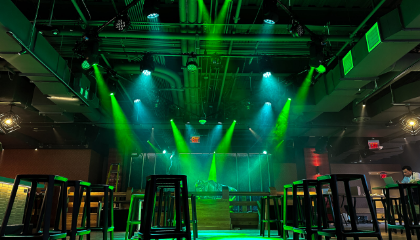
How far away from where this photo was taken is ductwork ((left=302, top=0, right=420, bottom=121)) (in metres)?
4.48

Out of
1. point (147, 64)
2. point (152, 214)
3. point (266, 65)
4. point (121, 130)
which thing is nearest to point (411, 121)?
point (266, 65)

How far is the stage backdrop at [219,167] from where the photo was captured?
14.2 meters

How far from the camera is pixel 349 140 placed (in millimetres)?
13266

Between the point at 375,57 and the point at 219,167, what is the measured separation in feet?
34.2

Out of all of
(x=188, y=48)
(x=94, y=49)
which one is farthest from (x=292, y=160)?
(x=94, y=49)

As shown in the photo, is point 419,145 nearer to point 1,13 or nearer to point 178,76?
point 178,76

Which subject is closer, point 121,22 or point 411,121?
point 121,22

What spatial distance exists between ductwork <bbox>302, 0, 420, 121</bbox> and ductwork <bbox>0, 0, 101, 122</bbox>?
587cm

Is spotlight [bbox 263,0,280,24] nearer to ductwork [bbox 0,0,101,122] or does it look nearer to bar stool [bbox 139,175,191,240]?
bar stool [bbox 139,175,191,240]

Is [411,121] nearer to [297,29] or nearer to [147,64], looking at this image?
[297,29]

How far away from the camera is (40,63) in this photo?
17.5 feet

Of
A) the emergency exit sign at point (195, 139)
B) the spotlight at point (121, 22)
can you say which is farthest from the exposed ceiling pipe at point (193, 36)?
the emergency exit sign at point (195, 139)

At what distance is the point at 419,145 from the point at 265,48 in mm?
12205

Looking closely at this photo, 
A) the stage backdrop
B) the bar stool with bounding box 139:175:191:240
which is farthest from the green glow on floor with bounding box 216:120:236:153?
the bar stool with bounding box 139:175:191:240
